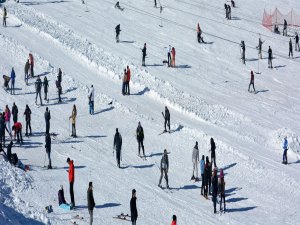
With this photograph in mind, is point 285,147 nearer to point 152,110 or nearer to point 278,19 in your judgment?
point 152,110

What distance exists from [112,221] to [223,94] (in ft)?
61.8

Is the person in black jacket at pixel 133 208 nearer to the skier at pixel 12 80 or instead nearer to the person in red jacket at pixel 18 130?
the person in red jacket at pixel 18 130

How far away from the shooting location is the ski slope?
2448cm

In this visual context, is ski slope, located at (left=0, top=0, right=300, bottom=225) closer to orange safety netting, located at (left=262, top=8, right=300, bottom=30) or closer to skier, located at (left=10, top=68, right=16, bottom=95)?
skier, located at (left=10, top=68, right=16, bottom=95)

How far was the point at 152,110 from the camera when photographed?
3469 cm

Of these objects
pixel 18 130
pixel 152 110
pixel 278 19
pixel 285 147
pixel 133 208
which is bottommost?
pixel 278 19

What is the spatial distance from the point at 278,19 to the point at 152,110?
26897 millimetres

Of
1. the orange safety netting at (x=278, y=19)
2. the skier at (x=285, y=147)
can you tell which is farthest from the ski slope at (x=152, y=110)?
the orange safety netting at (x=278, y=19)

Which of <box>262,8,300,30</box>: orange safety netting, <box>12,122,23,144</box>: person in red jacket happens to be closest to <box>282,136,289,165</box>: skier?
<box>12,122,23,144</box>: person in red jacket

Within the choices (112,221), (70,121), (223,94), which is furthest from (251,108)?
(112,221)

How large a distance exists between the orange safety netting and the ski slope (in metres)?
0.86

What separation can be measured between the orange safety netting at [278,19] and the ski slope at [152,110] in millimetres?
860

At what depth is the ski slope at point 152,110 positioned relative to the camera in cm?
2448

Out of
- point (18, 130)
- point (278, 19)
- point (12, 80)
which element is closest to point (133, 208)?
point (18, 130)
